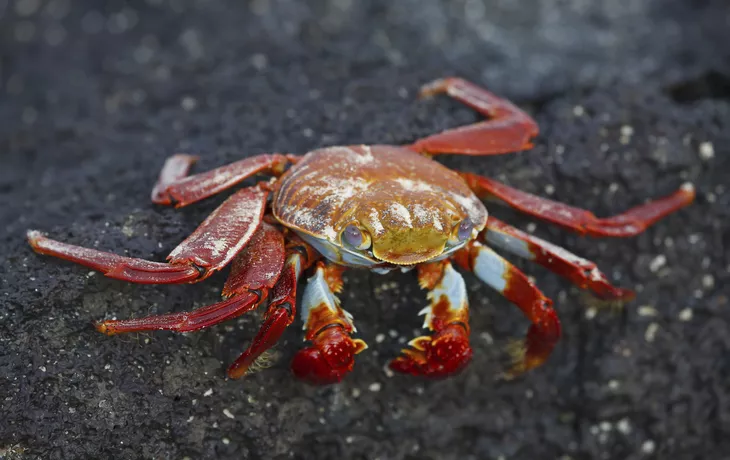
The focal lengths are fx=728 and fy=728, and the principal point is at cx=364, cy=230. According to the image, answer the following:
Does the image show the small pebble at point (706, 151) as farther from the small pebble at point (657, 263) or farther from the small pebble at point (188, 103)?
the small pebble at point (188, 103)

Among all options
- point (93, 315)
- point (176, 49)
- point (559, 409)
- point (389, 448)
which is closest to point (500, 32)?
point (176, 49)

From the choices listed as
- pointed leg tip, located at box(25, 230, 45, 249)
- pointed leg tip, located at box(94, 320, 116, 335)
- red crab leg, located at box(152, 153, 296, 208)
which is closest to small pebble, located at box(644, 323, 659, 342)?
red crab leg, located at box(152, 153, 296, 208)

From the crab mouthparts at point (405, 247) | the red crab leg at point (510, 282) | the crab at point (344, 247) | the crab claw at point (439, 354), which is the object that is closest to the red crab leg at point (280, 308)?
the crab at point (344, 247)

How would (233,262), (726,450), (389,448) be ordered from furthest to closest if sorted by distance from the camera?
(726,450) → (389,448) → (233,262)

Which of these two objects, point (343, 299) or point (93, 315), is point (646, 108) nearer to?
point (343, 299)

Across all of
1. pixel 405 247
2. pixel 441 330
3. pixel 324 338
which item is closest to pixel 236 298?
pixel 324 338

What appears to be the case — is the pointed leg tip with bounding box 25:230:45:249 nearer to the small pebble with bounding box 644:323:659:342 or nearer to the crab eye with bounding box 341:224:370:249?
the crab eye with bounding box 341:224:370:249
